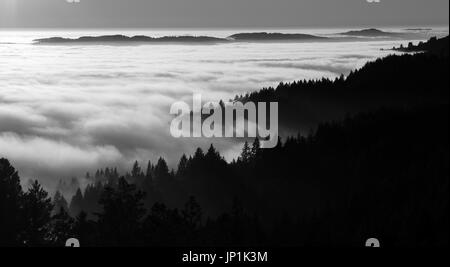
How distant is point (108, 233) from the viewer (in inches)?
827

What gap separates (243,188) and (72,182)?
196 feet

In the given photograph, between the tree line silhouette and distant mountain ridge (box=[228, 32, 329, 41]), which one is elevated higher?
distant mountain ridge (box=[228, 32, 329, 41])

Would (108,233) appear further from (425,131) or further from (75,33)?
(425,131)

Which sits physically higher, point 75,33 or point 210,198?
point 75,33

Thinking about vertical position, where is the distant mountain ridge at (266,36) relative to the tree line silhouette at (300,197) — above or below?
above

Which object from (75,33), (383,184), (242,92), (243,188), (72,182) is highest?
(75,33)

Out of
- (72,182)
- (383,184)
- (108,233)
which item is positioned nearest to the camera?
(108,233)
